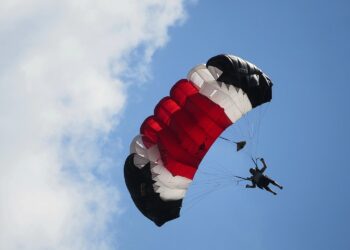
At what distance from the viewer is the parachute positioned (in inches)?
1025

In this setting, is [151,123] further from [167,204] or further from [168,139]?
[167,204]

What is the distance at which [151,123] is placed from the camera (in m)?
26.6

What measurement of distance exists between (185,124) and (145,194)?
2.95m

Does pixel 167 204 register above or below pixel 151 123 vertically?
Result: below

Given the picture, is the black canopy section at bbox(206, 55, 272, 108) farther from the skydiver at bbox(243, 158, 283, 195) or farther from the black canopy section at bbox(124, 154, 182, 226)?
the black canopy section at bbox(124, 154, 182, 226)

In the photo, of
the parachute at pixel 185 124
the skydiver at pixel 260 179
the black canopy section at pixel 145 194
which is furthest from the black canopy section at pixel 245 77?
the black canopy section at pixel 145 194

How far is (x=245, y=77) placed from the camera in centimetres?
2611

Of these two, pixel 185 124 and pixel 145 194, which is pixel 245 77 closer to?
pixel 185 124

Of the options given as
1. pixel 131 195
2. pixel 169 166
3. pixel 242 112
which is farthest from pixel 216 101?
pixel 131 195

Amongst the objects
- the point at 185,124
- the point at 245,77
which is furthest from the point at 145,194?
the point at 245,77

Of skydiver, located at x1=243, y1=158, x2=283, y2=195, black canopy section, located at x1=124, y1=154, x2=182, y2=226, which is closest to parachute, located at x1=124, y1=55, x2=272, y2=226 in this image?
black canopy section, located at x1=124, y1=154, x2=182, y2=226

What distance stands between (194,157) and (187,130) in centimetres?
118

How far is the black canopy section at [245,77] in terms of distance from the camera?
1015 inches

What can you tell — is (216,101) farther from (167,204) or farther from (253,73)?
(167,204)
